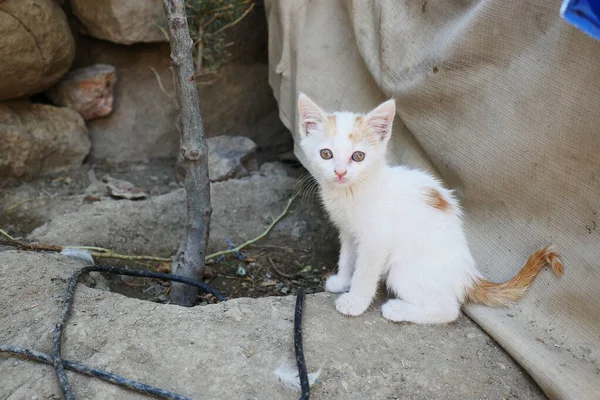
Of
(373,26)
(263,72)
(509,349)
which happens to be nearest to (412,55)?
(373,26)

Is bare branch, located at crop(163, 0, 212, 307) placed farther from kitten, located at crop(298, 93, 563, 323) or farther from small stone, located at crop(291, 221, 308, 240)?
small stone, located at crop(291, 221, 308, 240)

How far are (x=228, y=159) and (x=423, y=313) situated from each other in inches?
84.6

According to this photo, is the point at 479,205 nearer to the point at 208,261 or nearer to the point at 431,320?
the point at 431,320

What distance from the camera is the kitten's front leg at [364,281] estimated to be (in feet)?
6.84

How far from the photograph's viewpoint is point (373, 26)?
270cm

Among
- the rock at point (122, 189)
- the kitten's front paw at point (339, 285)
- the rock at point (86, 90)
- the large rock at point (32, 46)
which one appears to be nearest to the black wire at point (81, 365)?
the kitten's front paw at point (339, 285)

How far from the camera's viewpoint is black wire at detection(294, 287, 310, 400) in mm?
1696

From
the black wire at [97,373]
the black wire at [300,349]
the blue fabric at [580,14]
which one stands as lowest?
the black wire at [97,373]

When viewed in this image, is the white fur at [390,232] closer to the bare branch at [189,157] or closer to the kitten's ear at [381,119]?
the kitten's ear at [381,119]

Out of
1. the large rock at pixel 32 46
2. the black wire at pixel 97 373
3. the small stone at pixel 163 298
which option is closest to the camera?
the black wire at pixel 97 373

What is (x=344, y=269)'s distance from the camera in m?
2.38

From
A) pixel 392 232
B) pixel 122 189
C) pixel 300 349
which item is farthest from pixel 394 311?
pixel 122 189

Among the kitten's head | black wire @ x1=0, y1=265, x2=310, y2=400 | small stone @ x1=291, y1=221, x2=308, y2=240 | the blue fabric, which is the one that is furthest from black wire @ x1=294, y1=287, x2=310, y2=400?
the blue fabric

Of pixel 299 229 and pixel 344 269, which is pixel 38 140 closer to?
pixel 299 229
